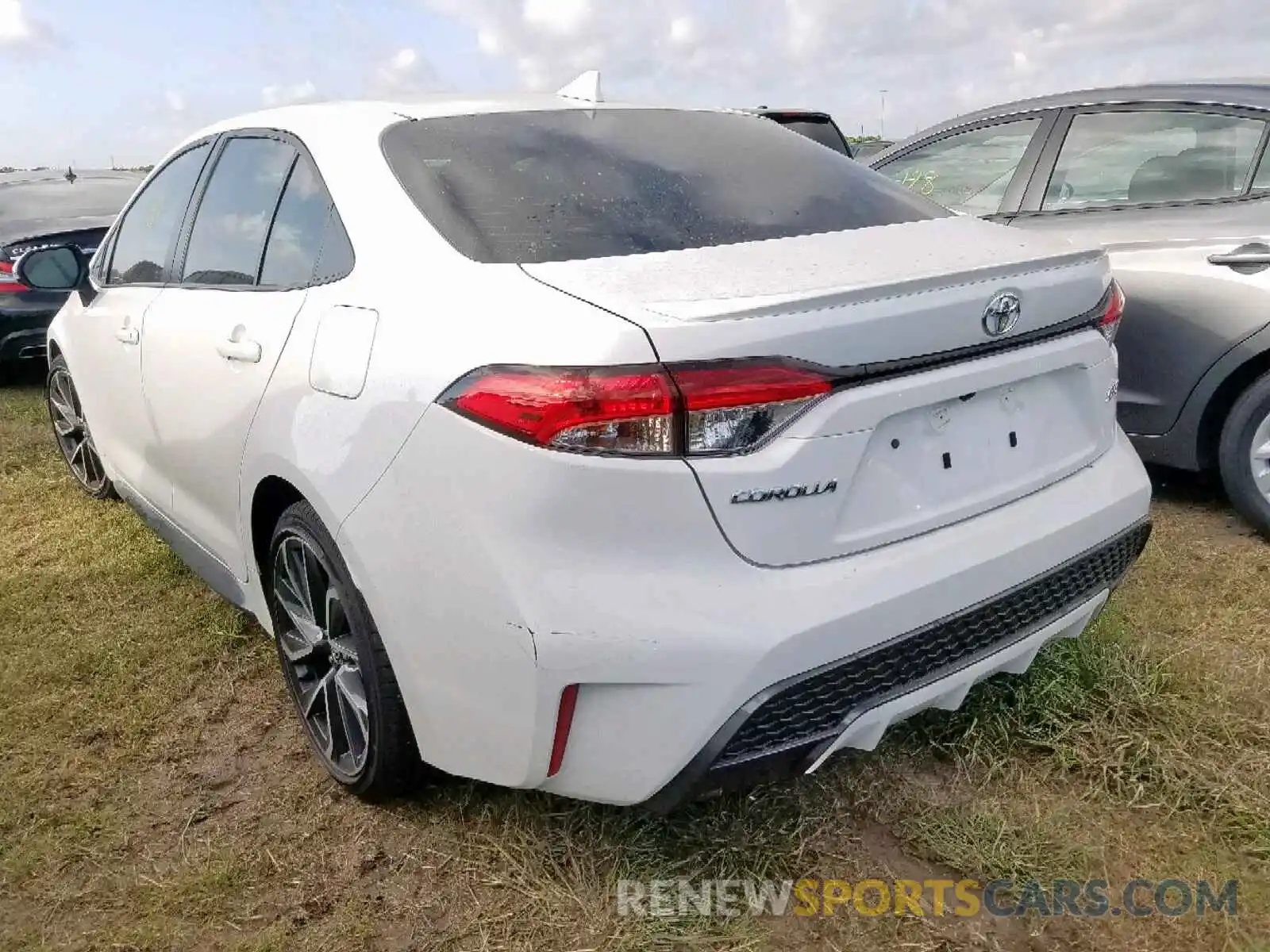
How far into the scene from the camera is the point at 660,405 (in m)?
1.65

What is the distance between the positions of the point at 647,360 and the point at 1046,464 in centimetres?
96

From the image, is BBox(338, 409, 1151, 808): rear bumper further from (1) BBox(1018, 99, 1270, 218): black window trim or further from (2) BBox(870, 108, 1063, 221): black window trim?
(2) BBox(870, 108, 1063, 221): black window trim

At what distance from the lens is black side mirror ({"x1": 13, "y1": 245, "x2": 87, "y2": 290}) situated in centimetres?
362

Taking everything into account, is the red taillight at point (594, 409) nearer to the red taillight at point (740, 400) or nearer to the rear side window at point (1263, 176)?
the red taillight at point (740, 400)

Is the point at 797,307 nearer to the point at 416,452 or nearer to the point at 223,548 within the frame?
the point at 416,452

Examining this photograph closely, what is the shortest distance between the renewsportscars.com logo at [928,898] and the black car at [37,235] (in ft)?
17.6

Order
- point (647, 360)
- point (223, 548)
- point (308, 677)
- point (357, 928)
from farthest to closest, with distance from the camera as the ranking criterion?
point (223, 548) → point (308, 677) → point (357, 928) → point (647, 360)

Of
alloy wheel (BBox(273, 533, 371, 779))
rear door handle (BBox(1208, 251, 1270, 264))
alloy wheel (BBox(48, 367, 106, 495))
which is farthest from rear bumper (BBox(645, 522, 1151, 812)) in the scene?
alloy wheel (BBox(48, 367, 106, 495))

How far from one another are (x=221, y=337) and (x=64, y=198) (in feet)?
19.3

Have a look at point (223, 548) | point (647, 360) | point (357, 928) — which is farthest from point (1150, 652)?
point (223, 548)

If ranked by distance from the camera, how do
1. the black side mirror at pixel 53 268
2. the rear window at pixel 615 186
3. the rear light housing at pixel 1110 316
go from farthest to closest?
the black side mirror at pixel 53 268
the rear light housing at pixel 1110 316
the rear window at pixel 615 186

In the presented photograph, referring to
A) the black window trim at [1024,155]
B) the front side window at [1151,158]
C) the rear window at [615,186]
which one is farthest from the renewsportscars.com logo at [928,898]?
the black window trim at [1024,155]

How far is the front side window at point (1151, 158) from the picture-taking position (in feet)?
12.2

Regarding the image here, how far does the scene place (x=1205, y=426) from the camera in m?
3.69
